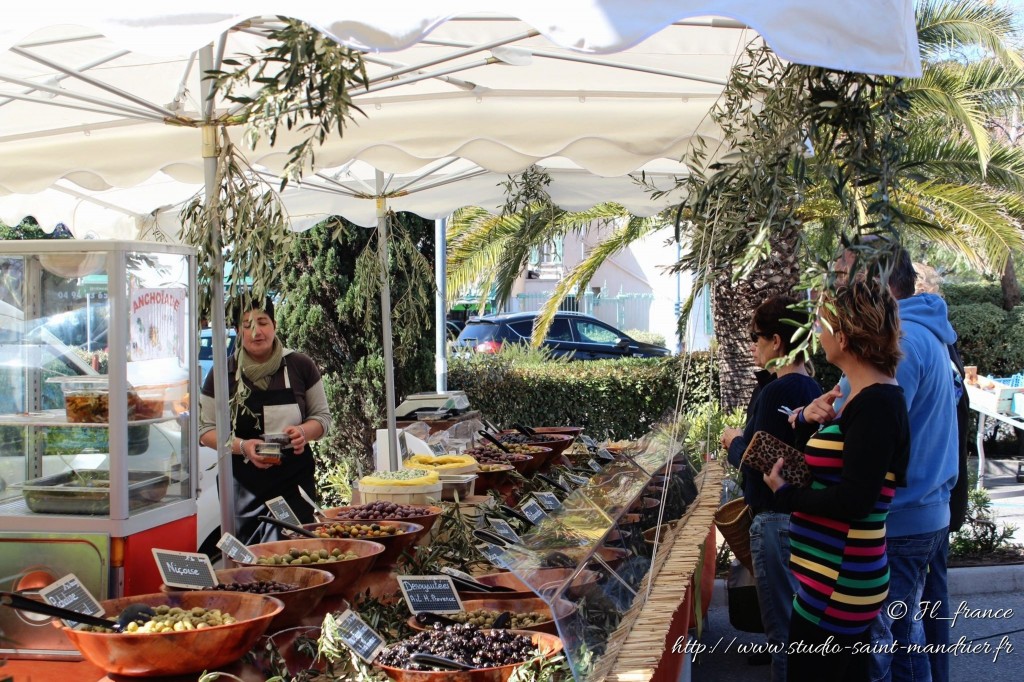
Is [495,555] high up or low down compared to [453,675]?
up

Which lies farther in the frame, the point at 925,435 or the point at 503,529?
the point at 503,529

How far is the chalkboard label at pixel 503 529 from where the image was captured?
3.41 metres

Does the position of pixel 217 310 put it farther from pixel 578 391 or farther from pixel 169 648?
pixel 578 391

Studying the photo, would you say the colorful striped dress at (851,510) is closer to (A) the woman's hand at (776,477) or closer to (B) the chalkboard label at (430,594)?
(A) the woman's hand at (776,477)

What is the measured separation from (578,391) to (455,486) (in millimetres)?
6630

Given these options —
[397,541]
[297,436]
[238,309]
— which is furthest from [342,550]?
[297,436]

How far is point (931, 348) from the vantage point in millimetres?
3426

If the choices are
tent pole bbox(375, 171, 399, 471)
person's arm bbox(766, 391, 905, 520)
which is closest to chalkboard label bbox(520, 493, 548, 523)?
person's arm bbox(766, 391, 905, 520)

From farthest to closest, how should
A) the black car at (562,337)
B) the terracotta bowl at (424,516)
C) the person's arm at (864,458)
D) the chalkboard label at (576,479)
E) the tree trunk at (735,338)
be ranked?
the black car at (562,337) → the tree trunk at (735,338) → the chalkboard label at (576,479) → the terracotta bowl at (424,516) → the person's arm at (864,458)

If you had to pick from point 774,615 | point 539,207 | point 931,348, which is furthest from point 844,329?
point 539,207

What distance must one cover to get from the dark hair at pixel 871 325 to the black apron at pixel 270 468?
2.76 metres

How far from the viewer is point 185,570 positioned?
272 centimetres

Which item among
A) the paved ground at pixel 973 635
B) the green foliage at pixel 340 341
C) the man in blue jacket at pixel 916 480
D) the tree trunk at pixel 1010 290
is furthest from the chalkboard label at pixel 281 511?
the tree trunk at pixel 1010 290

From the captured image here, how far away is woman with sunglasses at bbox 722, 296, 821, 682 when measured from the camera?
379 centimetres
